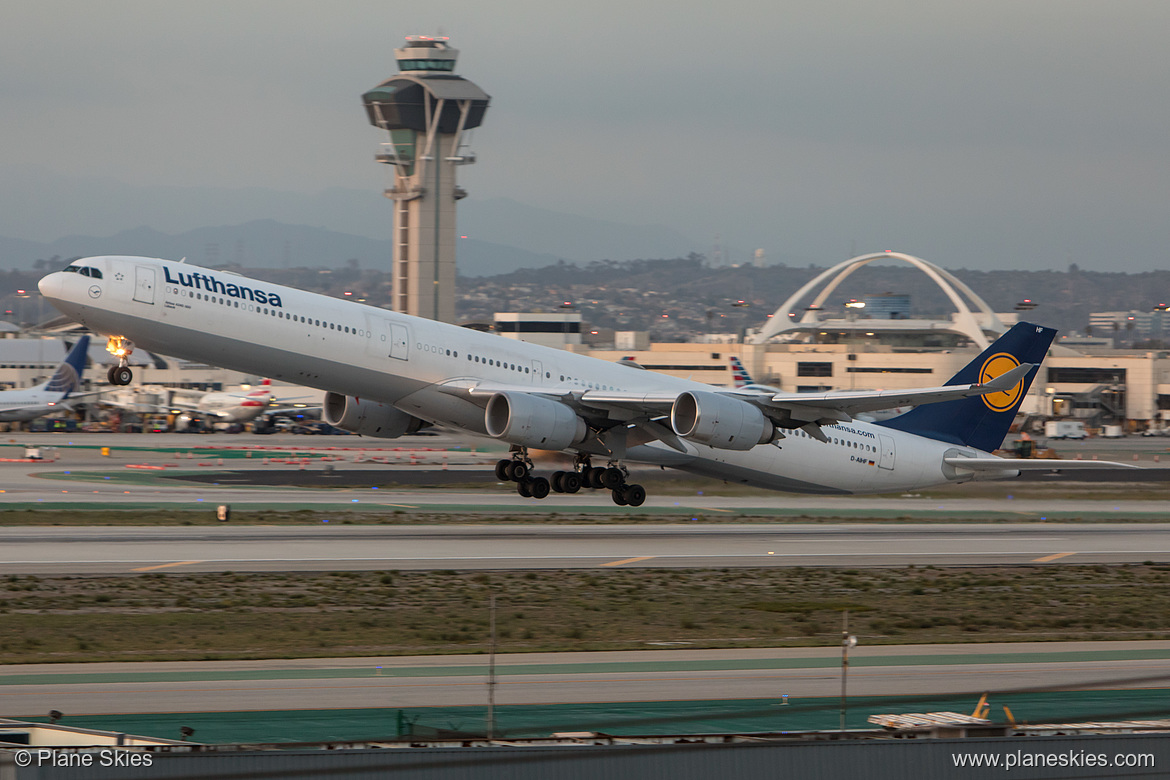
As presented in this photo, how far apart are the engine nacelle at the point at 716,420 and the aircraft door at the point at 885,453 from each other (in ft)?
31.5

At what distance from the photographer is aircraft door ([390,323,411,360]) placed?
3594 centimetres

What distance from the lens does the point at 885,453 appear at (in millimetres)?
44562

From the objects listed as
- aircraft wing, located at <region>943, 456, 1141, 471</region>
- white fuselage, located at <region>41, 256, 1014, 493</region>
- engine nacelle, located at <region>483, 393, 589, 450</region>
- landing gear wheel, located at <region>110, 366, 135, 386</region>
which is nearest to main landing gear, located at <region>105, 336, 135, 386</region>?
landing gear wheel, located at <region>110, 366, 135, 386</region>

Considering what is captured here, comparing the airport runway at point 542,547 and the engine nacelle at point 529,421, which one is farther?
the engine nacelle at point 529,421

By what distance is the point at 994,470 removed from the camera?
44125mm

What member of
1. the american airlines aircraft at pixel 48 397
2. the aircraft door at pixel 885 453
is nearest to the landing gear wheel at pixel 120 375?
the aircraft door at pixel 885 453

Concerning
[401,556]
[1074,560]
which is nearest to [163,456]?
[401,556]

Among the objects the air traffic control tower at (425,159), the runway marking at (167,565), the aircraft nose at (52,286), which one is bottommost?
the runway marking at (167,565)

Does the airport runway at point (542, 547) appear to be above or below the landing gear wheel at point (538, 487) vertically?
below

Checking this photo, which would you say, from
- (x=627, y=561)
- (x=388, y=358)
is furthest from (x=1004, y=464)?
(x=388, y=358)

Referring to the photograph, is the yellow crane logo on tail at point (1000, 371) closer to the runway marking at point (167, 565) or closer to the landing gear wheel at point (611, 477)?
the landing gear wheel at point (611, 477)

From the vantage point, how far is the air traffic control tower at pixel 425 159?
159125mm

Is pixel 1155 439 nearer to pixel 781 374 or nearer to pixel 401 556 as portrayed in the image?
pixel 781 374

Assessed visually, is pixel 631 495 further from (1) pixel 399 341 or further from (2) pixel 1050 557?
(2) pixel 1050 557
